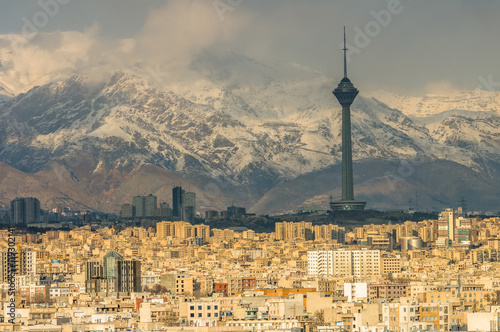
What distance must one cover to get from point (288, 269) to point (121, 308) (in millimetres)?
80489

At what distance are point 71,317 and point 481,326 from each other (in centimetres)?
2807

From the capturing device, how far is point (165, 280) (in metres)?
170

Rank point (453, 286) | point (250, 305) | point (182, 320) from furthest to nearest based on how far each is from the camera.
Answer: point (453, 286) < point (250, 305) < point (182, 320)

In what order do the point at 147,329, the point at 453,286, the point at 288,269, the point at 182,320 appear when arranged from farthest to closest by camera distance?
→ the point at 288,269 < the point at 453,286 < the point at 182,320 < the point at 147,329

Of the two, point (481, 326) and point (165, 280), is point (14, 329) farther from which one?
point (165, 280)

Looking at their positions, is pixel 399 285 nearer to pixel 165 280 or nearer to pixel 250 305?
pixel 250 305

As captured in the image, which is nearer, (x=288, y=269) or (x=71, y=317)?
(x=71, y=317)

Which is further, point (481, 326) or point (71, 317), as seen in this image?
point (71, 317)

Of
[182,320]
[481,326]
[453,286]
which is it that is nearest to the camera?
[481,326]

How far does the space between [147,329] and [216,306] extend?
920 centimetres

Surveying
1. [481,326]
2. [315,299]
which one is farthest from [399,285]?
[481,326]

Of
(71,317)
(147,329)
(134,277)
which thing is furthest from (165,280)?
(147,329)

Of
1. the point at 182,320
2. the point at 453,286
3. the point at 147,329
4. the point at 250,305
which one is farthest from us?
the point at 453,286

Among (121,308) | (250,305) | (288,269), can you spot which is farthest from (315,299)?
(288,269)
